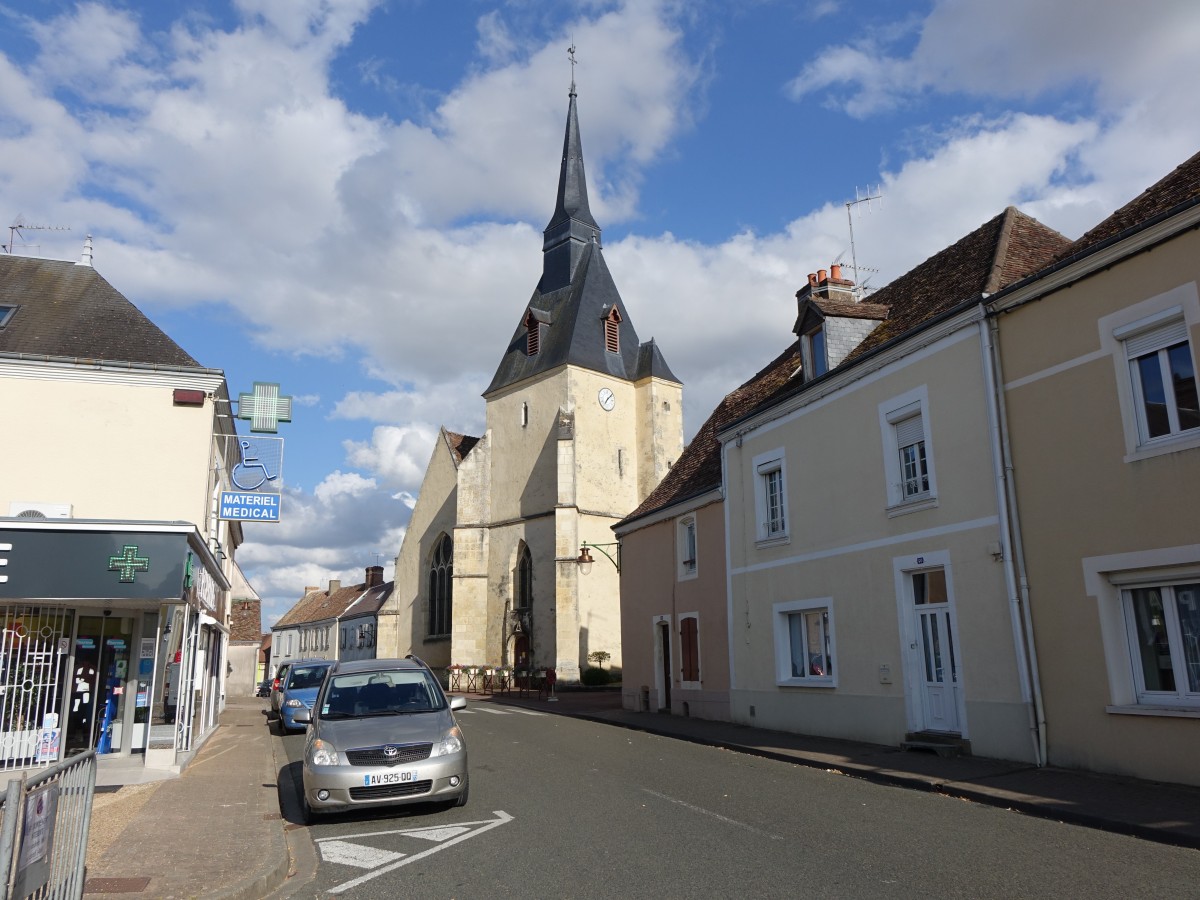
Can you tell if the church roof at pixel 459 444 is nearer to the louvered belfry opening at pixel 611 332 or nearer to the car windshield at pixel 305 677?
the louvered belfry opening at pixel 611 332

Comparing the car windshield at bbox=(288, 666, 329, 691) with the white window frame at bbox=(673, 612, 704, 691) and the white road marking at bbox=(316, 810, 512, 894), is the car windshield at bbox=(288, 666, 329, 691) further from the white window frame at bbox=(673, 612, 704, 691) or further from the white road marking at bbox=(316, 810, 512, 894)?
the white road marking at bbox=(316, 810, 512, 894)

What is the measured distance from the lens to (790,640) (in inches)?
651

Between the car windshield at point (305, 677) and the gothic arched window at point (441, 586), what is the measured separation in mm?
19956

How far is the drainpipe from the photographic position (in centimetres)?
1078

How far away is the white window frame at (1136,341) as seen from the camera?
30.8 feet

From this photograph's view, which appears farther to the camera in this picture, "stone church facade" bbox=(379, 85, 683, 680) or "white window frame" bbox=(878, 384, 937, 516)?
"stone church facade" bbox=(379, 85, 683, 680)

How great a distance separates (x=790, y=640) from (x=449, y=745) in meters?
9.29

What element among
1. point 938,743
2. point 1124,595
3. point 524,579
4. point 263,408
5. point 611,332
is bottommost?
point 938,743

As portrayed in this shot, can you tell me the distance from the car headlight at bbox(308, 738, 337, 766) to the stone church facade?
25547mm

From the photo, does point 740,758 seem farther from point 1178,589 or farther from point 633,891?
point 633,891

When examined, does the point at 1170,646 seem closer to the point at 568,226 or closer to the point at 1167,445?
the point at 1167,445

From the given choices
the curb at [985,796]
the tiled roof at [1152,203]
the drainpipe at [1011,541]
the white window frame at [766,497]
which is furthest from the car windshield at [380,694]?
the tiled roof at [1152,203]

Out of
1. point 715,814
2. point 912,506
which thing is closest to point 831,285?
point 912,506

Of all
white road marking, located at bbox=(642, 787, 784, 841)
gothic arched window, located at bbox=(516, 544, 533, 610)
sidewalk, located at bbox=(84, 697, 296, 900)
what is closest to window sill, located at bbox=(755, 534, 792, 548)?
white road marking, located at bbox=(642, 787, 784, 841)
